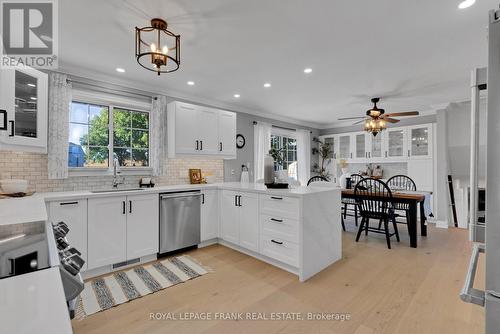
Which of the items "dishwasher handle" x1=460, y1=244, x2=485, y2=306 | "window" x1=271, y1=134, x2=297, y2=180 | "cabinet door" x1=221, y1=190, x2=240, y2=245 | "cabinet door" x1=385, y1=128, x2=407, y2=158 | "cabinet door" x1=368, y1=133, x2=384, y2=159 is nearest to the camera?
"dishwasher handle" x1=460, y1=244, x2=485, y2=306

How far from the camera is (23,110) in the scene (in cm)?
236

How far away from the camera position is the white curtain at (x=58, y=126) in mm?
2809

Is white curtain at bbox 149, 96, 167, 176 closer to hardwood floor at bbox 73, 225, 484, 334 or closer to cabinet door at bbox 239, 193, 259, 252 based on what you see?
cabinet door at bbox 239, 193, 259, 252

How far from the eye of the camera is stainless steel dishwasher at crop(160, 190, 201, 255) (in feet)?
10.4

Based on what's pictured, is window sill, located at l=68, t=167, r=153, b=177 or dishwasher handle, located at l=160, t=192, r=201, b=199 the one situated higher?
window sill, located at l=68, t=167, r=153, b=177

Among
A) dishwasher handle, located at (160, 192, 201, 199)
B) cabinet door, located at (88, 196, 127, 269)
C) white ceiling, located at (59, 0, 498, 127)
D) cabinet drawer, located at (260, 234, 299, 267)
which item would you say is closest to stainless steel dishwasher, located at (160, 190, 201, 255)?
dishwasher handle, located at (160, 192, 201, 199)

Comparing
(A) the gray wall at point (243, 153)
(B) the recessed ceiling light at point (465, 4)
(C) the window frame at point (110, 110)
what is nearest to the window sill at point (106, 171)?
(C) the window frame at point (110, 110)

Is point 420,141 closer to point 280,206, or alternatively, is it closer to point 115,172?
point 280,206

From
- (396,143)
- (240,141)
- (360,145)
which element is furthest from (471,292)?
(360,145)

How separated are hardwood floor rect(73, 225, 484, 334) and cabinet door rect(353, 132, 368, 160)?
3304mm

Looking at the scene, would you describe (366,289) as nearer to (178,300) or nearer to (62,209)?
(178,300)

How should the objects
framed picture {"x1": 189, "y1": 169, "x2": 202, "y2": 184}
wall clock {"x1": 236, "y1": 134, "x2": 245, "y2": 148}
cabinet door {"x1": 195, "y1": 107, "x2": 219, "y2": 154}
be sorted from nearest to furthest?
1. cabinet door {"x1": 195, "y1": 107, "x2": 219, "y2": 154}
2. framed picture {"x1": 189, "y1": 169, "x2": 202, "y2": 184}
3. wall clock {"x1": 236, "y1": 134, "x2": 245, "y2": 148}

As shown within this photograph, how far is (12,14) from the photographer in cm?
195

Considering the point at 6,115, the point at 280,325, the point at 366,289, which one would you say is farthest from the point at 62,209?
the point at 366,289
